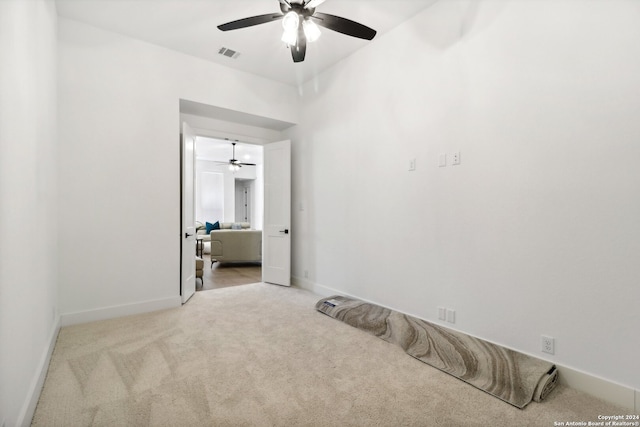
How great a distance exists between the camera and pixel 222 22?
122 inches

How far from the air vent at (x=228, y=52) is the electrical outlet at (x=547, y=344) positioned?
424cm

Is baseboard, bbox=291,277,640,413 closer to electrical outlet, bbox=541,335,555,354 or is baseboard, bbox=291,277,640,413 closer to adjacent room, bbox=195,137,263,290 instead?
electrical outlet, bbox=541,335,555,354

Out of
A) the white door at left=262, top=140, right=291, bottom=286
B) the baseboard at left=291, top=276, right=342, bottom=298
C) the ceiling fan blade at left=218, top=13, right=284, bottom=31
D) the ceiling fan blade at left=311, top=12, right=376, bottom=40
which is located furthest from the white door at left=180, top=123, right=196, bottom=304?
the ceiling fan blade at left=311, top=12, right=376, bottom=40

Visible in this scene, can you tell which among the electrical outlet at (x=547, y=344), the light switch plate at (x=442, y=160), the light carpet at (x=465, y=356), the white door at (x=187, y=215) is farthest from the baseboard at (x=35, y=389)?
the light switch plate at (x=442, y=160)

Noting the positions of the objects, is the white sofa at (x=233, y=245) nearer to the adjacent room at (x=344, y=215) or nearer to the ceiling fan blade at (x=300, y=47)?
the adjacent room at (x=344, y=215)

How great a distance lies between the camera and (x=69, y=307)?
303 cm

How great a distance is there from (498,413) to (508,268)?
104cm

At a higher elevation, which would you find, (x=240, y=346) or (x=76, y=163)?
(x=76, y=163)

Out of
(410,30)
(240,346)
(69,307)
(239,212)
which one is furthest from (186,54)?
(239,212)

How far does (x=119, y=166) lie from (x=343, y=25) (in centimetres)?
277

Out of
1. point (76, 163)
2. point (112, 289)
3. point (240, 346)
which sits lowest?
point (240, 346)

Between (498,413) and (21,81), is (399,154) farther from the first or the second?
(21,81)

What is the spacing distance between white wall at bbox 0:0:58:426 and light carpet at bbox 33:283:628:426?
322mm

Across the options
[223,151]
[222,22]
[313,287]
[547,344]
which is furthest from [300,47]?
[223,151]
